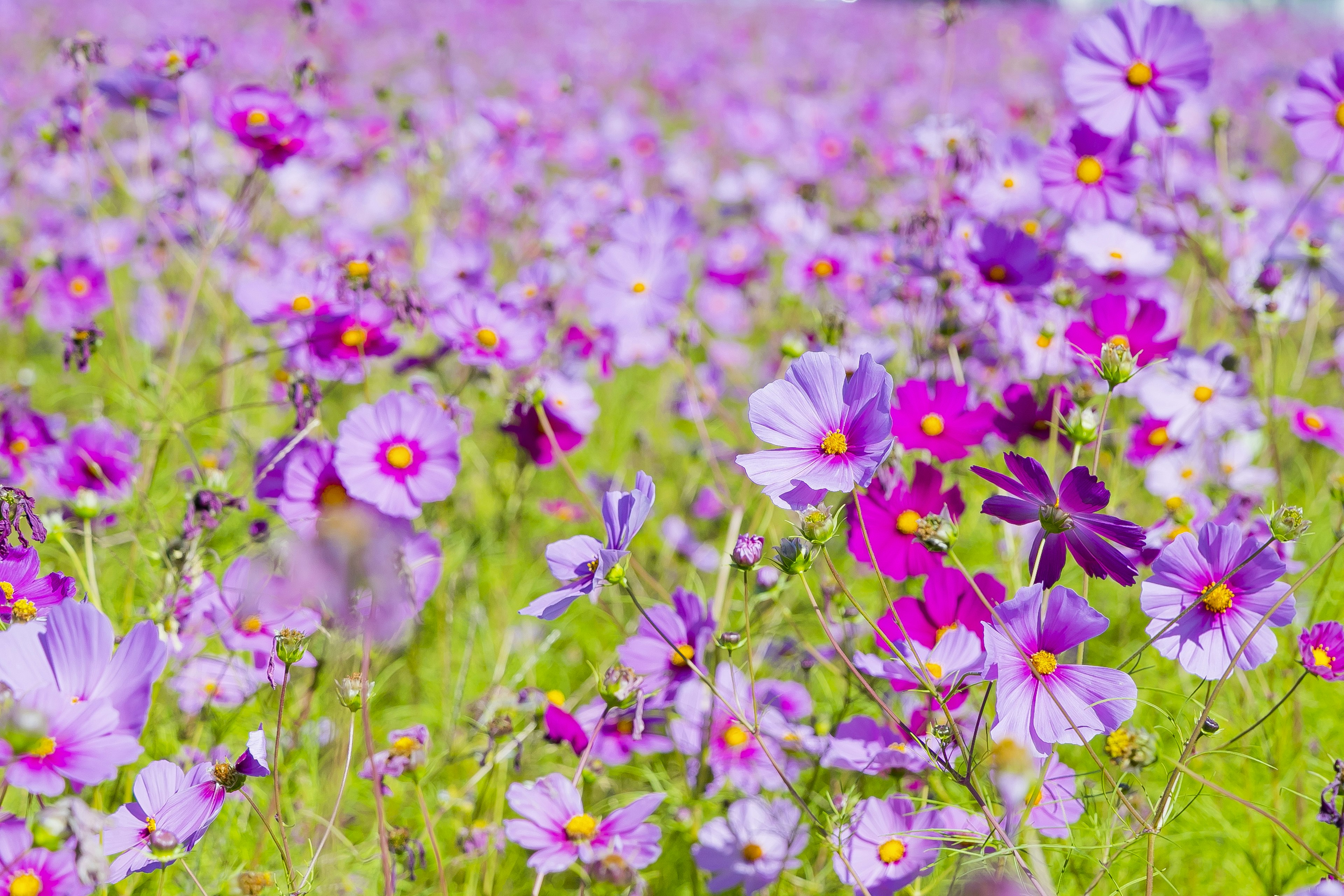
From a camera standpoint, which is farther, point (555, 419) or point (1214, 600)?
point (555, 419)

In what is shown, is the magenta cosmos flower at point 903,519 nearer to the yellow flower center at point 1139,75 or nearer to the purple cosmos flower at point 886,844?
the purple cosmos flower at point 886,844

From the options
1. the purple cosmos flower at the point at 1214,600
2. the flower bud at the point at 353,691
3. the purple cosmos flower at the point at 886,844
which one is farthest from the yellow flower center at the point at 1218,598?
the flower bud at the point at 353,691

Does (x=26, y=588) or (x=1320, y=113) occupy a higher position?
(x=1320, y=113)

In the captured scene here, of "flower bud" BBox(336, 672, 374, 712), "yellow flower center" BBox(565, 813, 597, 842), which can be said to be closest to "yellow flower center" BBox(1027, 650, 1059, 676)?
"yellow flower center" BBox(565, 813, 597, 842)

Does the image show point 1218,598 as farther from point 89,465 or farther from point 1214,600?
point 89,465

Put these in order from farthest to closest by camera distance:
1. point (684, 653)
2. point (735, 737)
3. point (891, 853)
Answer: point (735, 737), point (684, 653), point (891, 853)

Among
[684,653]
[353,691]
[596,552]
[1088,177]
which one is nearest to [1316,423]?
[1088,177]

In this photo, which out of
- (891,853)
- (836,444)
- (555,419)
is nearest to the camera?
(836,444)

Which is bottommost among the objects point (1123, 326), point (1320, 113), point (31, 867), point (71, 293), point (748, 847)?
point (748, 847)
